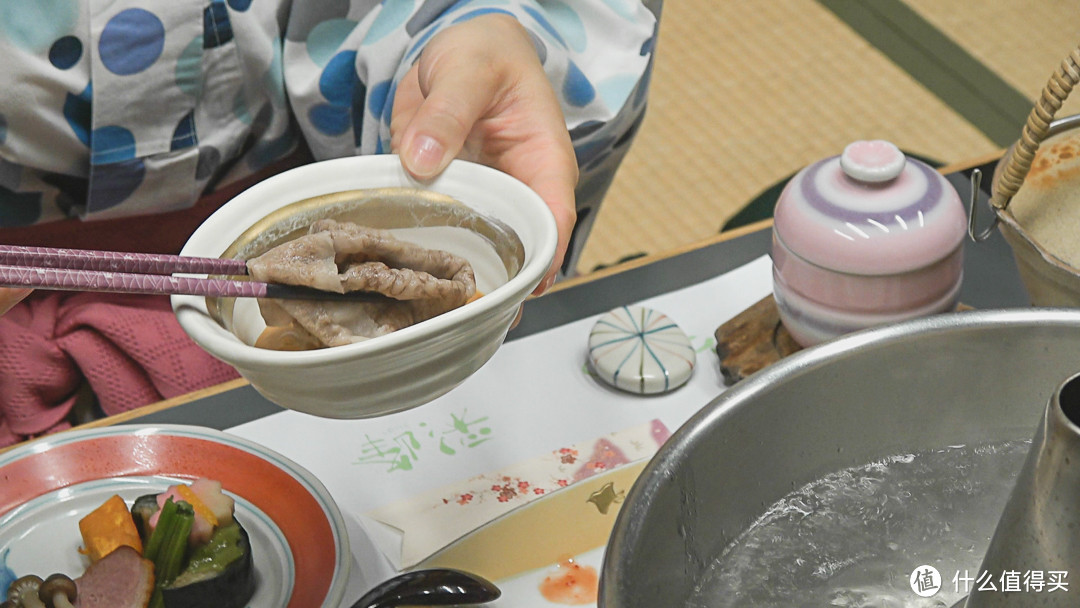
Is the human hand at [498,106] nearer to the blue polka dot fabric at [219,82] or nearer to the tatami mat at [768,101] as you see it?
the blue polka dot fabric at [219,82]

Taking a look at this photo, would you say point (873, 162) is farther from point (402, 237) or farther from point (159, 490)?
point (159, 490)

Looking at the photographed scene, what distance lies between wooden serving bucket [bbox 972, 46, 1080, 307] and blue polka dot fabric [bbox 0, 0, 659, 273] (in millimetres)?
455

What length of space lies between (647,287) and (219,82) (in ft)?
1.66

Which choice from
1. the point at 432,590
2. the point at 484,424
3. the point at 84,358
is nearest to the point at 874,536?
the point at 432,590

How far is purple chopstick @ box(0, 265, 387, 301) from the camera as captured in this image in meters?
0.55

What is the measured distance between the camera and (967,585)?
1.99 feet

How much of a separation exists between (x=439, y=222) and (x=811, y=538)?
32 centimetres

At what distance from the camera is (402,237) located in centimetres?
72

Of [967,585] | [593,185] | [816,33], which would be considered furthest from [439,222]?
[816,33]

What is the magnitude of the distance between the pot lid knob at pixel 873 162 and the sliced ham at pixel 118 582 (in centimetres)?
65

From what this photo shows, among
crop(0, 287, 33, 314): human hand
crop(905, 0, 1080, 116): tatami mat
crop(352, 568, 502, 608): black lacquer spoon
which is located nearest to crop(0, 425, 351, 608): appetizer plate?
crop(352, 568, 502, 608): black lacquer spoon

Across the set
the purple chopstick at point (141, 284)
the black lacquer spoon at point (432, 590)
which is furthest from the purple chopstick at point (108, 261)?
the black lacquer spoon at point (432, 590)

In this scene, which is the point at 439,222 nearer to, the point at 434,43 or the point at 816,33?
the point at 434,43

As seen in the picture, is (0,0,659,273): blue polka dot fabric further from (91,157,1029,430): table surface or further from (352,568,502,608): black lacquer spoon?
(352,568,502,608): black lacquer spoon
